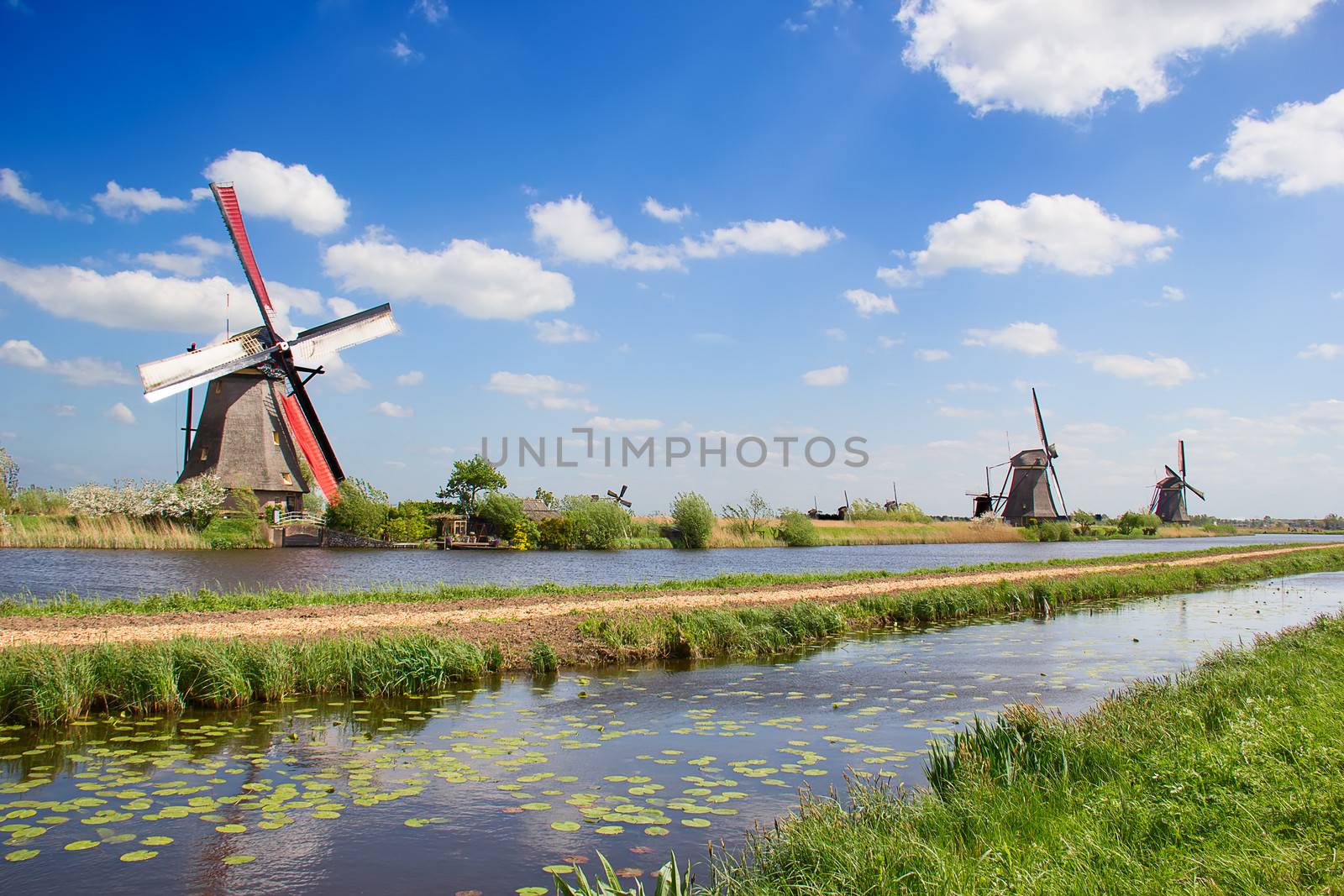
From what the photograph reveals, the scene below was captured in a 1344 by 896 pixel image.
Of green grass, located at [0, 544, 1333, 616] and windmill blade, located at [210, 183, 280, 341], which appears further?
windmill blade, located at [210, 183, 280, 341]

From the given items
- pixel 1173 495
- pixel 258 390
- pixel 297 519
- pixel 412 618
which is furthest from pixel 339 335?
pixel 1173 495

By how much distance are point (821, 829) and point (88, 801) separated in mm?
5205

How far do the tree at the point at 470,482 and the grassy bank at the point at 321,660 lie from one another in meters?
40.0

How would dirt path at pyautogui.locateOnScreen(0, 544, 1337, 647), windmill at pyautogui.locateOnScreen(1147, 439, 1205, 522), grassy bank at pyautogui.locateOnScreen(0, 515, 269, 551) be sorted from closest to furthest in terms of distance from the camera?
dirt path at pyautogui.locateOnScreen(0, 544, 1337, 647)
grassy bank at pyautogui.locateOnScreen(0, 515, 269, 551)
windmill at pyautogui.locateOnScreen(1147, 439, 1205, 522)

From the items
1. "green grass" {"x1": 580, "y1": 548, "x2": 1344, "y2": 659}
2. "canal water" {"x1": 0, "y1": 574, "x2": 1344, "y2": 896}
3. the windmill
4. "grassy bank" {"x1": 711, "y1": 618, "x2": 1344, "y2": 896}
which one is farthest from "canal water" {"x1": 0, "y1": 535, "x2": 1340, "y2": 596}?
the windmill

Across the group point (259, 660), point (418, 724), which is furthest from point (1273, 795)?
point (259, 660)

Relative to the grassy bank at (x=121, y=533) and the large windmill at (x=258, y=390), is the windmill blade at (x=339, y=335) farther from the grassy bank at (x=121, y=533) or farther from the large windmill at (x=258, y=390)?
the grassy bank at (x=121, y=533)

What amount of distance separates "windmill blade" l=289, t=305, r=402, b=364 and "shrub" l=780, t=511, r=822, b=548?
2995 cm

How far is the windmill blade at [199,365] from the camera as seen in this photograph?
33562 millimetres

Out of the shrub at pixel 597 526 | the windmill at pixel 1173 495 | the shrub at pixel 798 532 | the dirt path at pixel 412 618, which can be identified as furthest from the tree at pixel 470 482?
the windmill at pixel 1173 495

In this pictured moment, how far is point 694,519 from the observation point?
173 feet

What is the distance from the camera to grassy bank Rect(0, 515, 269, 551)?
3547cm

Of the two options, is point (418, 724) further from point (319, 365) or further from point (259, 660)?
point (319, 365)

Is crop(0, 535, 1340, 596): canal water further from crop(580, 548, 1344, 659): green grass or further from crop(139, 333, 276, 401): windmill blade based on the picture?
crop(580, 548, 1344, 659): green grass
